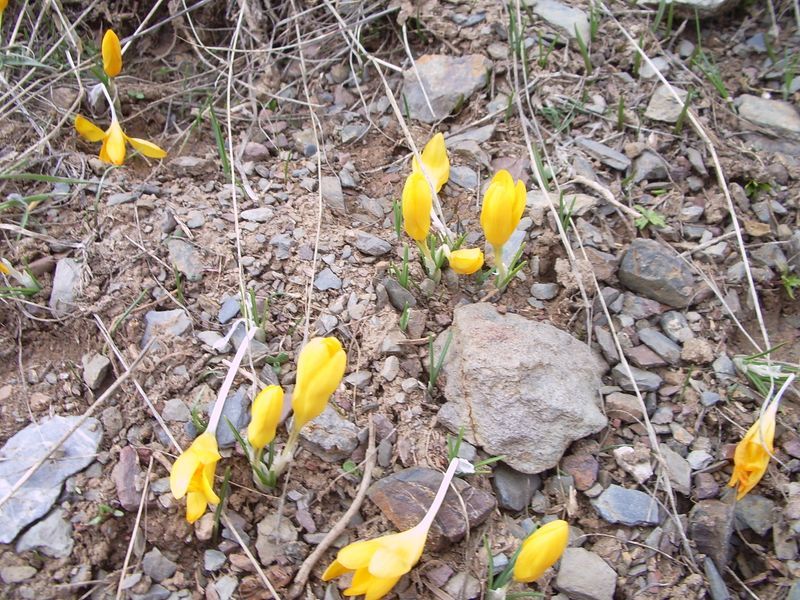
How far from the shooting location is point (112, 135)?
1.88 metres

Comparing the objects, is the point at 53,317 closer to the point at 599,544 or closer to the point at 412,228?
the point at 412,228

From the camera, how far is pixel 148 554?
4.44 feet

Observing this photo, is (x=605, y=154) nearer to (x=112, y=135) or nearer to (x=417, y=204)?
(x=417, y=204)

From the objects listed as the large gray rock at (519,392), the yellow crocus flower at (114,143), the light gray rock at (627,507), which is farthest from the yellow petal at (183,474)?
the yellow crocus flower at (114,143)

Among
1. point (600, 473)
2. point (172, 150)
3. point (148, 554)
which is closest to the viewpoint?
point (148, 554)

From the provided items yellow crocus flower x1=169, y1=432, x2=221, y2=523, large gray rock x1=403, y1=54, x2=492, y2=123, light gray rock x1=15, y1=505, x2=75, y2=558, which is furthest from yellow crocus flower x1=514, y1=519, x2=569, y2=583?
large gray rock x1=403, y1=54, x2=492, y2=123

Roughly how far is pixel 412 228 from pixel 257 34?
104cm

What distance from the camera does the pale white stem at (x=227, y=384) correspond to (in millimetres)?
1341

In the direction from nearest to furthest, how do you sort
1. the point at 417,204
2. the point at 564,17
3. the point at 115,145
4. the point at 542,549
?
the point at 542,549 → the point at 417,204 → the point at 115,145 → the point at 564,17

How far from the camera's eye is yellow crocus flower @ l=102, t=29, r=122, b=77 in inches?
73.9

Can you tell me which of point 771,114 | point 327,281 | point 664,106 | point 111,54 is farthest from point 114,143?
point 771,114

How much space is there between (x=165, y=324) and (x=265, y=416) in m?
0.47

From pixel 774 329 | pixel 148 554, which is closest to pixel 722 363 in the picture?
pixel 774 329

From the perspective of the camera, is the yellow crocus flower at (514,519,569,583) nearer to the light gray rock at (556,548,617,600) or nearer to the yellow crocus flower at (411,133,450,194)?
the light gray rock at (556,548,617,600)
